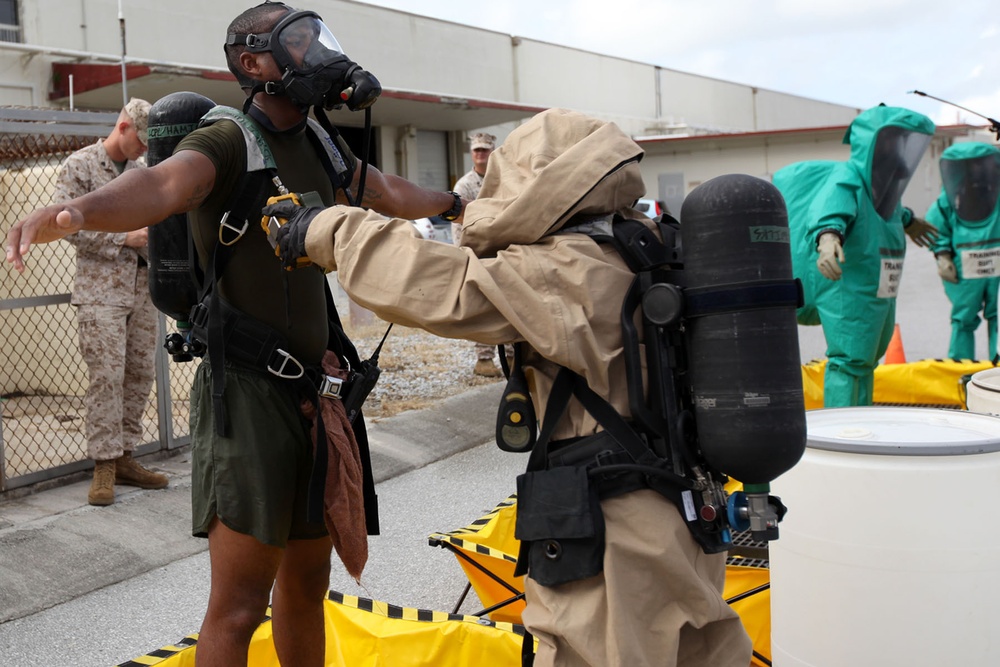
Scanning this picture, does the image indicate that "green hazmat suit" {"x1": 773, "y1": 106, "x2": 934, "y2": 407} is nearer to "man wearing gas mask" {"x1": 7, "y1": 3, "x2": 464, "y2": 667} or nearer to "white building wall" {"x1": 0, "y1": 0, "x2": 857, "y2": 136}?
"man wearing gas mask" {"x1": 7, "y1": 3, "x2": 464, "y2": 667}

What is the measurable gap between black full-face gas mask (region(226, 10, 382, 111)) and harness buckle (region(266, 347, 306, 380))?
66 cm

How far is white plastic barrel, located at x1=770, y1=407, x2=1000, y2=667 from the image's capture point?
263cm

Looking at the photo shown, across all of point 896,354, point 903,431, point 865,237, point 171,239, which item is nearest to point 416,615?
point 171,239

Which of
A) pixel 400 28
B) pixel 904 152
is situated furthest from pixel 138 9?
pixel 904 152

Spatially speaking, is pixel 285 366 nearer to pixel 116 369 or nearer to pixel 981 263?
pixel 116 369

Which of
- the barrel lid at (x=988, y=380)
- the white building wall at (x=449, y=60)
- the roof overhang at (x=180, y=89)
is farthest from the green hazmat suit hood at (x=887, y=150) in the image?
the white building wall at (x=449, y=60)

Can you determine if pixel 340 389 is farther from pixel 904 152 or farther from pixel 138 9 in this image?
pixel 138 9

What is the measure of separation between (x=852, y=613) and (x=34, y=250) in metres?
6.59

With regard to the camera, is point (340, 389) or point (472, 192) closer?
point (340, 389)

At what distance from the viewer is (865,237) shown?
5.27m

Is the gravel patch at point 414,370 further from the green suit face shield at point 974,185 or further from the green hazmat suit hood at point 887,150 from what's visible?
the green suit face shield at point 974,185

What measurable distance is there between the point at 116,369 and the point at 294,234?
11.6 ft

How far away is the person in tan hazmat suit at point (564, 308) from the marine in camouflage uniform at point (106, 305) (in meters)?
3.45

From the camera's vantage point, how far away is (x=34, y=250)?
23.9ft
